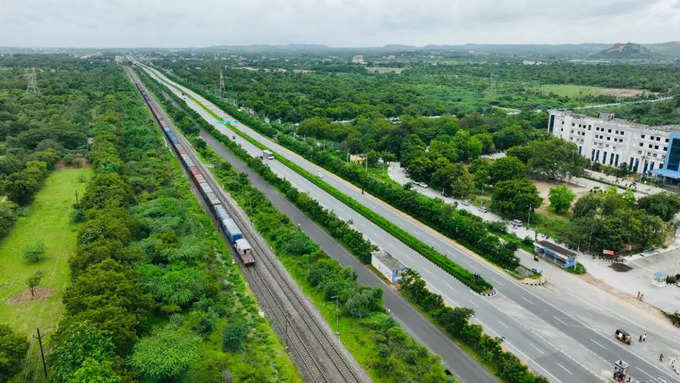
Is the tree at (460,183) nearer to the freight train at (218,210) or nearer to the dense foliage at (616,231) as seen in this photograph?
the dense foliage at (616,231)

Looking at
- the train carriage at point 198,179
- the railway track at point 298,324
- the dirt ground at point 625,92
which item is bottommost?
the railway track at point 298,324

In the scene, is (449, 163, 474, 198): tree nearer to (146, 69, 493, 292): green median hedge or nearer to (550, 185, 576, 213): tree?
(550, 185, 576, 213): tree

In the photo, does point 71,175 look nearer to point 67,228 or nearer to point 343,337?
point 67,228

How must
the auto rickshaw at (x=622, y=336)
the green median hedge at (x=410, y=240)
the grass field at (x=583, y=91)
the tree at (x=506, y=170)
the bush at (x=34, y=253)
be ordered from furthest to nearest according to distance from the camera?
the grass field at (x=583, y=91) → the tree at (x=506, y=170) → the bush at (x=34, y=253) → the green median hedge at (x=410, y=240) → the auto rickshaw at (x=622, y=336)

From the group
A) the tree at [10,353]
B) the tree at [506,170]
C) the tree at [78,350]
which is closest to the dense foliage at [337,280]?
the tree at [78,350]

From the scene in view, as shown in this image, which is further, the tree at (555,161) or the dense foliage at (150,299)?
the tree at (555,161)

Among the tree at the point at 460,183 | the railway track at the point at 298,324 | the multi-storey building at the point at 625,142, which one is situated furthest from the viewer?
the multi-storey building at the point at 625,142

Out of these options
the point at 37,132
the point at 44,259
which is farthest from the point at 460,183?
the point at 37,132

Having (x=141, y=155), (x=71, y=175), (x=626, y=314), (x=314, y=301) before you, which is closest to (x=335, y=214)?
(x=314, y=301)
